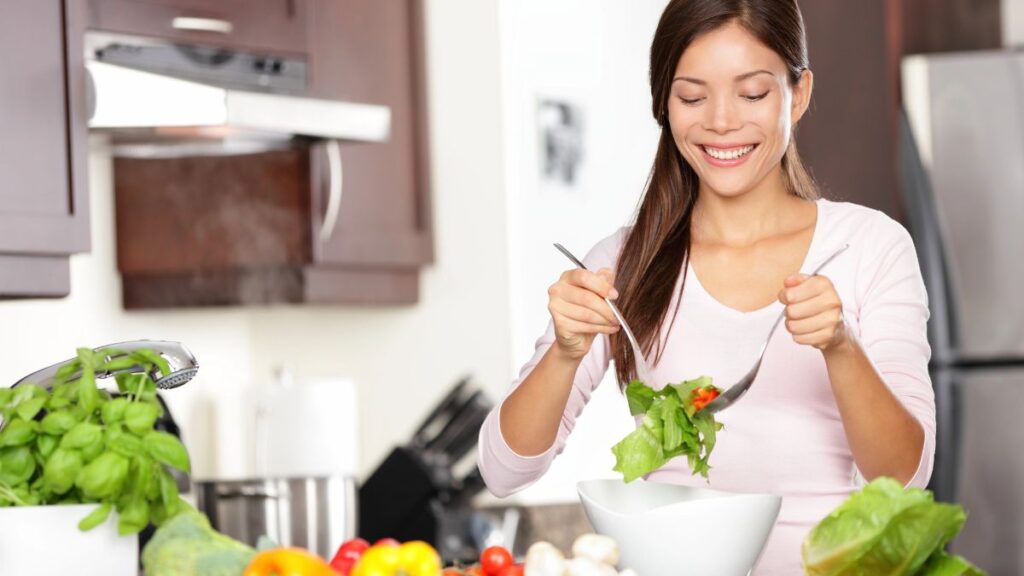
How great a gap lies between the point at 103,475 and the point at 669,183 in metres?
0.81

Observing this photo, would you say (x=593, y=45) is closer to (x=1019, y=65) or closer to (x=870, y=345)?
(x=1019, y=65)

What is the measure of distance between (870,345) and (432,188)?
2.02 metres

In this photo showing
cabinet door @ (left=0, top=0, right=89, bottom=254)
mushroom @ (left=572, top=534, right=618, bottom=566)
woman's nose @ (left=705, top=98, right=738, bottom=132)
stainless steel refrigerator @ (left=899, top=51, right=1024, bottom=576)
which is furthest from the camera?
stainless steel refrigerator @ (left=899, top=51, right=1024, bottom=576)

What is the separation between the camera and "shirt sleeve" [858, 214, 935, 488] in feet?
5.09

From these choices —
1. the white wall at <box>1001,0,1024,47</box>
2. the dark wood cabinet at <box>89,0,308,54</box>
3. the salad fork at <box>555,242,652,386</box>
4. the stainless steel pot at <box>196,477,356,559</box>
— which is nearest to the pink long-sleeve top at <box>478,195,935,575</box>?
the salad fork at <box>555,242,652,386</box>

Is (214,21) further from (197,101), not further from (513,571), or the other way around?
(513,571)

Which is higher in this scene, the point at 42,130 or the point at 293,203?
the point at 42,130

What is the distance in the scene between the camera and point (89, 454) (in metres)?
1.24

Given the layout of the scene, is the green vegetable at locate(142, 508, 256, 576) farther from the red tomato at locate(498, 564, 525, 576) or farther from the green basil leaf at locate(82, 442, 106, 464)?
the red tomato at locate(498, 564, 525, 576)

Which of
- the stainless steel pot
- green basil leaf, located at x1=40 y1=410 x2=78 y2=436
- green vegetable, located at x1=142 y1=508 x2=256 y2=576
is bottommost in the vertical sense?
the stainless steel pot

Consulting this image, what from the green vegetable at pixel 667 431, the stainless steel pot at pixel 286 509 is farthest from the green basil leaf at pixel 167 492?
the stainless steel pot at pixel 286 509

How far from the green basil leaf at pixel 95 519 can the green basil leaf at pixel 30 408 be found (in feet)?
0.33

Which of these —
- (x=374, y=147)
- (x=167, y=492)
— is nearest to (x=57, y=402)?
(x=167, y=492)

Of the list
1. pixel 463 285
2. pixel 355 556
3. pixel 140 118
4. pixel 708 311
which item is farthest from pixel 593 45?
pixel 355 556
